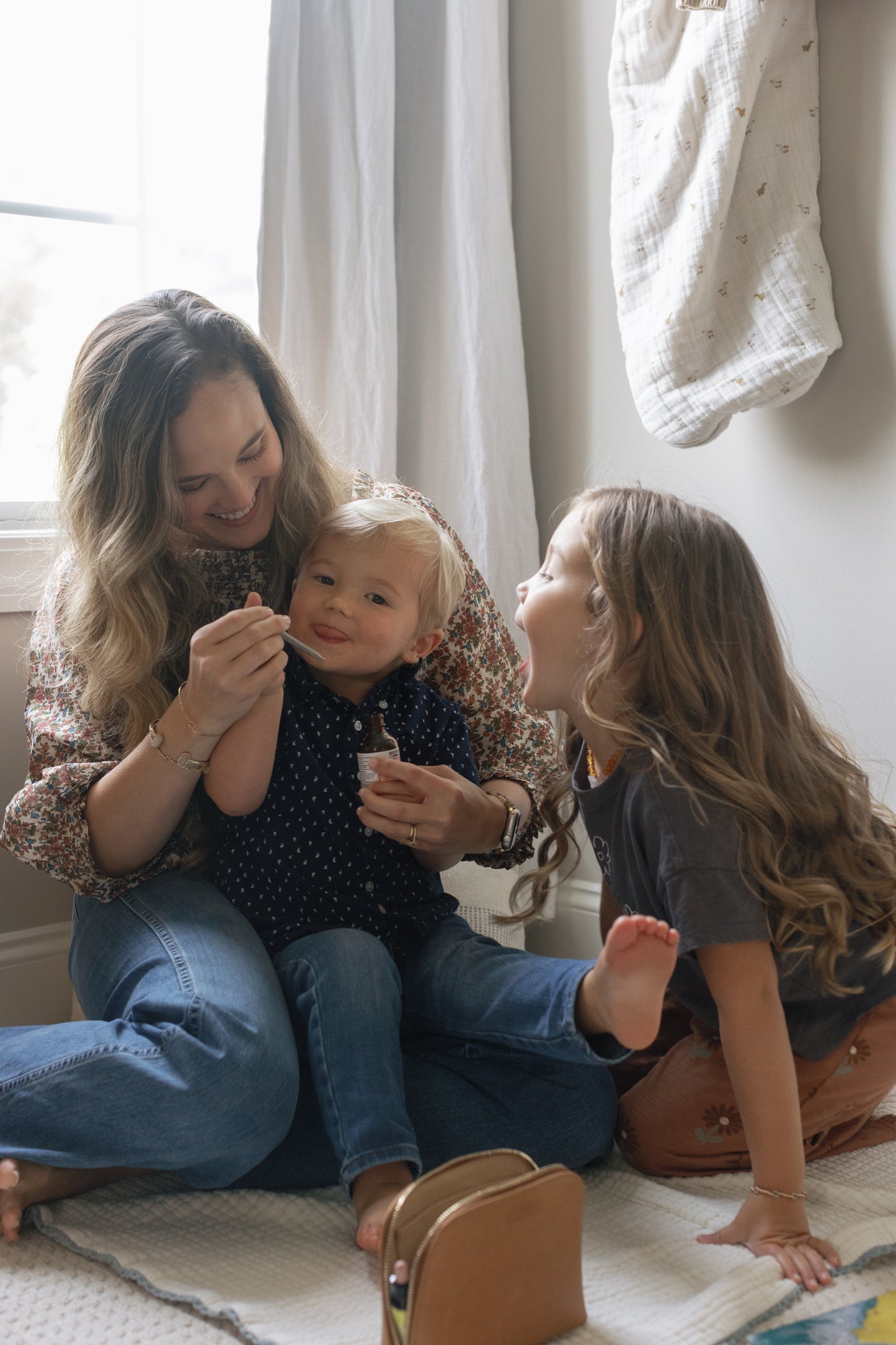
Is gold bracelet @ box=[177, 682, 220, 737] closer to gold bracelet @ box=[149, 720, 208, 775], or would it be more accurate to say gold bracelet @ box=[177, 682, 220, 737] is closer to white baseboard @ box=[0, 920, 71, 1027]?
gold bracelet @ box=[149, 720, 208, 775]

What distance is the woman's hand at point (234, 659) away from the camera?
1157mm

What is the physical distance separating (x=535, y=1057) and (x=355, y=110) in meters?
1.44

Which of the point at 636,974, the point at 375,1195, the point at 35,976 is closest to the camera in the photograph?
the point at 636,974

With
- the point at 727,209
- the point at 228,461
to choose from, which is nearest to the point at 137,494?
the point at 228,461

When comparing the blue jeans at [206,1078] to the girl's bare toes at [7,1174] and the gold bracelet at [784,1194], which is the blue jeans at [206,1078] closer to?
the girl's bare toes at [7,1174]

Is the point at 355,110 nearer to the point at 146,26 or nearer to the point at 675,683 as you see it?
the point at 146,26

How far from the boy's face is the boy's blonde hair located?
0.01 meters

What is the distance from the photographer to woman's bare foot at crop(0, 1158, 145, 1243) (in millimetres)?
1077

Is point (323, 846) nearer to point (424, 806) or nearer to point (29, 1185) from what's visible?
point (424, 806)

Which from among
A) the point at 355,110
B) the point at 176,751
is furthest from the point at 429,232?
the point at 176,751

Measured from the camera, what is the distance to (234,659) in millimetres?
1162

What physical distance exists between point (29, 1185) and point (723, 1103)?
72cm

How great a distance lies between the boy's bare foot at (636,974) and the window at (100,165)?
4.17 feet

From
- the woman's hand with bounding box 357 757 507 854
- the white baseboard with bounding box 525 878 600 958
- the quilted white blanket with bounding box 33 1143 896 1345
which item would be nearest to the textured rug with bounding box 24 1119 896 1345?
the quilted white blanket with bounding box 33 1143 896 1345
